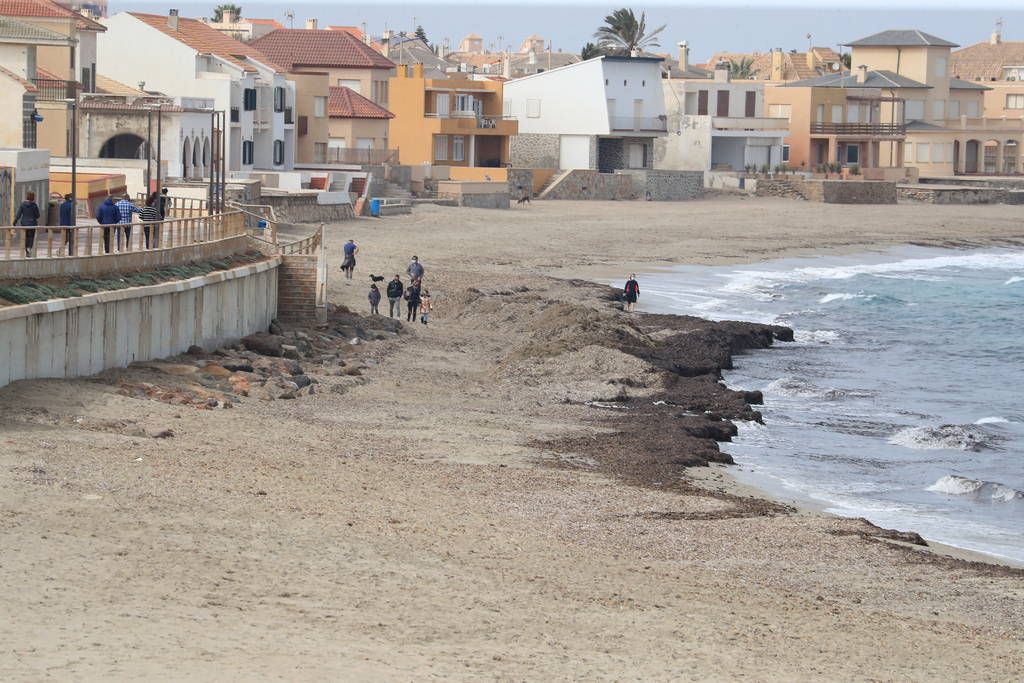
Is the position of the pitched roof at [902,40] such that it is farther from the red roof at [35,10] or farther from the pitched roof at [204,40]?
the red roof at [35,10]

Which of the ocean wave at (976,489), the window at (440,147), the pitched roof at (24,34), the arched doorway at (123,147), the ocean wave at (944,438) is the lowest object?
the ocean wave at (976,489)

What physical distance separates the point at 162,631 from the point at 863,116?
3248 inches

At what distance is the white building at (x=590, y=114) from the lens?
3086 inches

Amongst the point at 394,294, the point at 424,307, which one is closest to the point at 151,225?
the point at 394,294

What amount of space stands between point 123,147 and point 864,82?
163ft

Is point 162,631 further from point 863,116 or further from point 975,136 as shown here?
point 975,136

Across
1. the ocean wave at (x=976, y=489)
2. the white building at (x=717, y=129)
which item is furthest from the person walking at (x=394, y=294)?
the white building at (x=717, y=129)

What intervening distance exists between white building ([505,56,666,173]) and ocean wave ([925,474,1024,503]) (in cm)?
5666

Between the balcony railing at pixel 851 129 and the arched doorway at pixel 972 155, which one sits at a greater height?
the balcony railing at pixel 851 129

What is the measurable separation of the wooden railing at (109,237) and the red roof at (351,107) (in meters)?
40.4

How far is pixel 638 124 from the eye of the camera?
79.2 meters

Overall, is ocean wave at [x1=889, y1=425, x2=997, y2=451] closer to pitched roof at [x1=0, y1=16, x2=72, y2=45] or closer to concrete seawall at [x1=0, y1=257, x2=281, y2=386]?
concrete seawall at [x1=0, y1=257, x2=281, y2=386]

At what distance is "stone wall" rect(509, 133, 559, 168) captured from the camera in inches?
3147

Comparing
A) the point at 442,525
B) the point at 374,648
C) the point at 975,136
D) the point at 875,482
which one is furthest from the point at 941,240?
the point at 374,648
